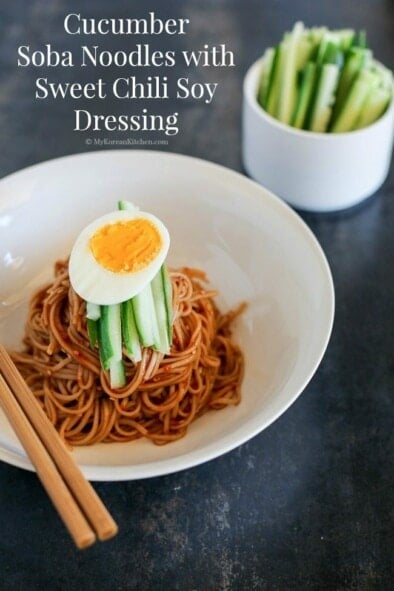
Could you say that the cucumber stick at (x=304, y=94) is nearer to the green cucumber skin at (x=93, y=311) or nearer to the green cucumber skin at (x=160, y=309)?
the green cucumber skin at (x=160, y=309)

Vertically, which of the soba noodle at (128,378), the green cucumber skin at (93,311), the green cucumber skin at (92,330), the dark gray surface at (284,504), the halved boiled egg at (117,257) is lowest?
the dark gray surface at (284,504)

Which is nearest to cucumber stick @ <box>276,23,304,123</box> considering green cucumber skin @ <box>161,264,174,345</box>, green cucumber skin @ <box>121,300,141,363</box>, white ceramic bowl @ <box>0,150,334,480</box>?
white ceramic bowl @ <box>0,150,334,480</box>

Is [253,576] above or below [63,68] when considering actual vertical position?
below

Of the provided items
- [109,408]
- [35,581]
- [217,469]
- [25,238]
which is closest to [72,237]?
[25,238]

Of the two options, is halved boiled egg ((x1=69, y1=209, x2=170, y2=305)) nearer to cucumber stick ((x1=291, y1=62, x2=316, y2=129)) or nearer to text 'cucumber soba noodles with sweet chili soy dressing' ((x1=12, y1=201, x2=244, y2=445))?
→ text 'cucumber soba noodles with sweet chili soy dressing' ((x1=12, y1=201, x2=244, y2=445))

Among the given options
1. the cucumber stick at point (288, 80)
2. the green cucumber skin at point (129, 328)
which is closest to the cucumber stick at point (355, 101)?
the cucumber stick at point (288, 80)

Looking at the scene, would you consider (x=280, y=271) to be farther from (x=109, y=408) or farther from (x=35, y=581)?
(x=35, y=581)
